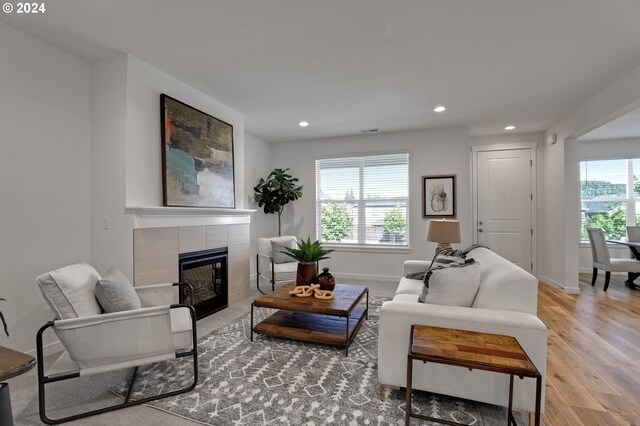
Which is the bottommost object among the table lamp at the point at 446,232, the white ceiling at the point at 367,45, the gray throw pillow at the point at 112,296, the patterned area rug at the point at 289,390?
the patterned area rug at the point at 289,390

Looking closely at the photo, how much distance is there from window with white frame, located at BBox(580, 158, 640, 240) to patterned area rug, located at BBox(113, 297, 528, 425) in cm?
582

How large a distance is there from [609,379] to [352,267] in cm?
362

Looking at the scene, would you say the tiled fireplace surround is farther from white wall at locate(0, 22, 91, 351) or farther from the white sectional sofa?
the white sectional sofa

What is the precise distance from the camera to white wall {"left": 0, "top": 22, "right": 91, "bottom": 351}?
2291 mm

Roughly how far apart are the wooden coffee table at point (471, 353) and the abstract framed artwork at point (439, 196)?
348 cm

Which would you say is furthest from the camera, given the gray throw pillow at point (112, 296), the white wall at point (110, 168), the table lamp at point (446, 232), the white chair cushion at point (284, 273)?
the white chair cushion at point (284, 273)

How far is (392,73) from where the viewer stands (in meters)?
3.02

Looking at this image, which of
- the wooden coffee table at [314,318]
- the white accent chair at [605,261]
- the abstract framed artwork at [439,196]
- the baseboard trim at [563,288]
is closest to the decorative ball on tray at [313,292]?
the wooden coffee table at [314,318]

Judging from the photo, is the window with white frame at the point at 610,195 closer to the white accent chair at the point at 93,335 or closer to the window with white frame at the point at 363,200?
the window with white frame at the point at 363,200

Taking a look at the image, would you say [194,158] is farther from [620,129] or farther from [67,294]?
[620,129]

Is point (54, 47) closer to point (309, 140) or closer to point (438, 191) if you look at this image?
point (309, 140)

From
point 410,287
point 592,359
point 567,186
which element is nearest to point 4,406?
point 410,287

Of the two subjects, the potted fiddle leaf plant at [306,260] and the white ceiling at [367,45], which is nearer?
the white ceiling at [367,45]

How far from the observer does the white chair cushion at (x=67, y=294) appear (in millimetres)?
1769
